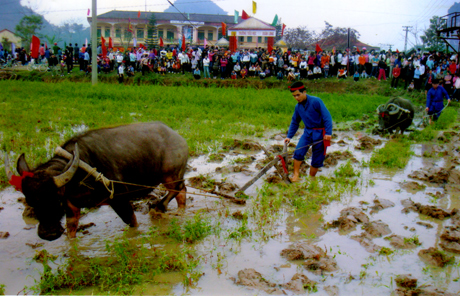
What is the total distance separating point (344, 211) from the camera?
4621mm

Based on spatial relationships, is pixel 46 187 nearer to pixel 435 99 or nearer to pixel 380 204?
pixel 380 204

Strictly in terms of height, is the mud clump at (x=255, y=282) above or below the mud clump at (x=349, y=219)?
below

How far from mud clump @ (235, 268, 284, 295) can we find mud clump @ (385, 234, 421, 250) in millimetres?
1474

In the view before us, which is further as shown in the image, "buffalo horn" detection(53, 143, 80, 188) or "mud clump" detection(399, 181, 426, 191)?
"mud clump" detection(399, 181, 426, 191)

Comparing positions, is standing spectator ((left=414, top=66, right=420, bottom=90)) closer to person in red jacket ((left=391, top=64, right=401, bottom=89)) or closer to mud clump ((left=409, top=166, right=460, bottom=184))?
person in red jacket ((left=391, top=64, right=401, bottom=89))

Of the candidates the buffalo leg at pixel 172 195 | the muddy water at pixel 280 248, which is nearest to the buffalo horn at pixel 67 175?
the muddy water at pixel 280 248

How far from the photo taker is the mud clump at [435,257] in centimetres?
341

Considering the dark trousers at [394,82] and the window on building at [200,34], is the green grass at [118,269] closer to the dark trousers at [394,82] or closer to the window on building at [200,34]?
the dark trousers at [394,82]

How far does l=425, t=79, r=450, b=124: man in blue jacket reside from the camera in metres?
9.98

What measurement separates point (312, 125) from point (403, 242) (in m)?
2.31

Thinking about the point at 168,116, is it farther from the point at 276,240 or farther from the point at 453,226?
the point at 453,226

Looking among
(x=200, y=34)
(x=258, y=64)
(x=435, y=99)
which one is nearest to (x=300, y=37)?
(x=200, y=34)

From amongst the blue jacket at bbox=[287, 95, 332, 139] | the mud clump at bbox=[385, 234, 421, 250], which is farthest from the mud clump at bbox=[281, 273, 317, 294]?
the blue jacket at bbox=[287, 95, 332, 139]

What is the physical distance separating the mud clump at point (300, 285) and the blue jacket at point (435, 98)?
8680 mm
